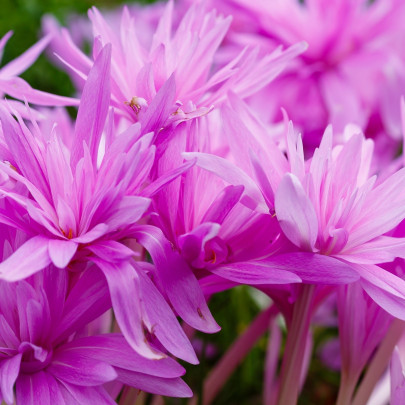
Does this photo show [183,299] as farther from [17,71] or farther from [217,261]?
[17,71]

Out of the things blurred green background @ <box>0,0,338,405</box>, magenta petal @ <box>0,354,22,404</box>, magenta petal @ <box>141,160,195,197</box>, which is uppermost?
magenta petal @ <box>141,160,195,197</box>

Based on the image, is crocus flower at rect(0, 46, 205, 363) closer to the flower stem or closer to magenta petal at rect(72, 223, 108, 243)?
magenta petal at rect(72, 223, 108, 243)

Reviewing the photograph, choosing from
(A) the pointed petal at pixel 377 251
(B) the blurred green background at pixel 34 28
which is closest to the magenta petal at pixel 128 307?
(A) the pointed petal at pixel 377 251

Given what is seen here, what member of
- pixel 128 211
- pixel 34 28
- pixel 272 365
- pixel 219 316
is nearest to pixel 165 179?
pixel 128 211

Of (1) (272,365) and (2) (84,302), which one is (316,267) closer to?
(2) (84,302)

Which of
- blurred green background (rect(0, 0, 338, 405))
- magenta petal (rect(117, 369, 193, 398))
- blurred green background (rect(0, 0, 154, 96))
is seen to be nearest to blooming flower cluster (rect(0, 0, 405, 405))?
magenta petal (rect(117, 369, 193, 398))

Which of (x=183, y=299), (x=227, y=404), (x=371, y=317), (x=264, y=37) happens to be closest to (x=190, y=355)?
(x=183, y=299)
